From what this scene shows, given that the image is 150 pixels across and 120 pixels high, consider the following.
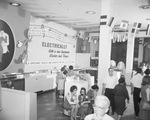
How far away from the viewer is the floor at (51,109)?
4.53 meters

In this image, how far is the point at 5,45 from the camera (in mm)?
5152

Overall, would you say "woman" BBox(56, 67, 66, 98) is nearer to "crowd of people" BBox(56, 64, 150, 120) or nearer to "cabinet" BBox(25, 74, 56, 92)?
"cabinet" BBox(25, 74, 56, 92)

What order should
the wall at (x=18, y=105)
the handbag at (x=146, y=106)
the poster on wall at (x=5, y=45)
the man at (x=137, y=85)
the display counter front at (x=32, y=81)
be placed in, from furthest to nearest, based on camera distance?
the display counter front at (x=32, y=81), the poster on wall at (x=5, y=45), the man at (x=137, y=85), the handbag at (x=146, y=106), the wall at (x=18, y=105)

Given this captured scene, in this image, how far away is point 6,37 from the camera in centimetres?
518

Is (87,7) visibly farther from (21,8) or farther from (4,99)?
(4,99)

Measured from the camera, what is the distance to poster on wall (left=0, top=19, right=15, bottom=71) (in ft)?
16.6

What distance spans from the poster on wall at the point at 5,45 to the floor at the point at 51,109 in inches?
66.6

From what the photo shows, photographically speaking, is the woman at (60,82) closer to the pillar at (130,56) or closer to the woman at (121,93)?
the woman at (121,93)

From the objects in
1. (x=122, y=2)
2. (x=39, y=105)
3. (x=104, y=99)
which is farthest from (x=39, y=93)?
(x=104, y=99)

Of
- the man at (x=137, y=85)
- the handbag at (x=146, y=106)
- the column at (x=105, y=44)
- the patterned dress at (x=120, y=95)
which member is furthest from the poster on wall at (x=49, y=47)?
the handbag at (x=146, y=106)

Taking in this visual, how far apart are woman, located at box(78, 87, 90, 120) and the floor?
0.65 meters

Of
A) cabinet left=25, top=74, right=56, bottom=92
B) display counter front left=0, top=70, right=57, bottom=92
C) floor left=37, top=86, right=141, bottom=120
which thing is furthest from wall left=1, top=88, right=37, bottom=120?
cabinet left=25, top=74, right=56, bottom=92

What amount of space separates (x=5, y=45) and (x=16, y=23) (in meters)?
0.83

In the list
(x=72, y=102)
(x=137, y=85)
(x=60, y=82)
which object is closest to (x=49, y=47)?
(x=60, y=82)
